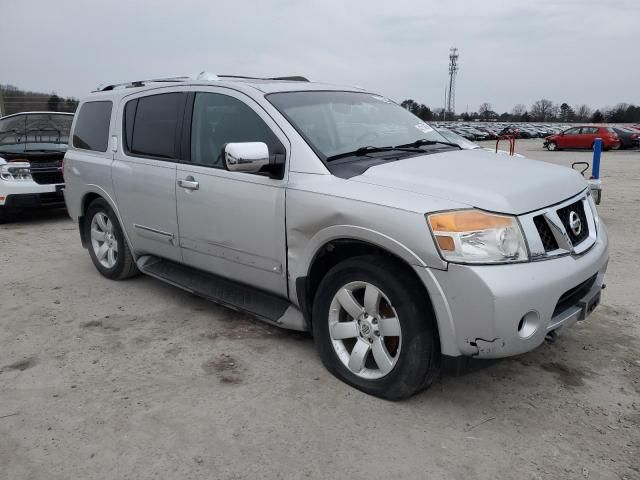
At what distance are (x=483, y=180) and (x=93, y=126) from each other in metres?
3.89

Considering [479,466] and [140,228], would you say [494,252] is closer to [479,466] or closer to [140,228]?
[479,466]

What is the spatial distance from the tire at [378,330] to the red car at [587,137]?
3068 centimetres

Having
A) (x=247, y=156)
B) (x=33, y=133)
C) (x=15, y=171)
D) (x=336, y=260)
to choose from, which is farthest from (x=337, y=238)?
(x=33, y=133)

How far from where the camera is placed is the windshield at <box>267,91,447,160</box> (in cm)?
348

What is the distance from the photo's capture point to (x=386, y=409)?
9.73 ft

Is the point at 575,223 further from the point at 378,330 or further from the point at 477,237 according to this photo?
the point at 378,330

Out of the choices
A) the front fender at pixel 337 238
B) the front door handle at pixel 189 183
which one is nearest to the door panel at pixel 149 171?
the front door handle at pixel 189 183

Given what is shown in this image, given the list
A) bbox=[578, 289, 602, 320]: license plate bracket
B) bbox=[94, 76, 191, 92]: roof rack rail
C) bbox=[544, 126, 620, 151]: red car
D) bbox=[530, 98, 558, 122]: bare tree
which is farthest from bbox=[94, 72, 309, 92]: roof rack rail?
bbox=[530, 98, 558, 122]: bare tree

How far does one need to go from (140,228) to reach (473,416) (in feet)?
10.1

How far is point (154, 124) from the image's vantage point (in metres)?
4.43

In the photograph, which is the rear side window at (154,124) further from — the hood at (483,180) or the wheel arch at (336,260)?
the hood at (483,180)

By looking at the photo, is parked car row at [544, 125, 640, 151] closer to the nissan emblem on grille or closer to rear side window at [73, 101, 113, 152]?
rear side window at [73, 101, 113, 152]

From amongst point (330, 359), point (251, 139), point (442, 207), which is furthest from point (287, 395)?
point (251, 139)

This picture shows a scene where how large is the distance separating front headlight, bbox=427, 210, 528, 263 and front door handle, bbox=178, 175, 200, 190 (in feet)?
6.18
